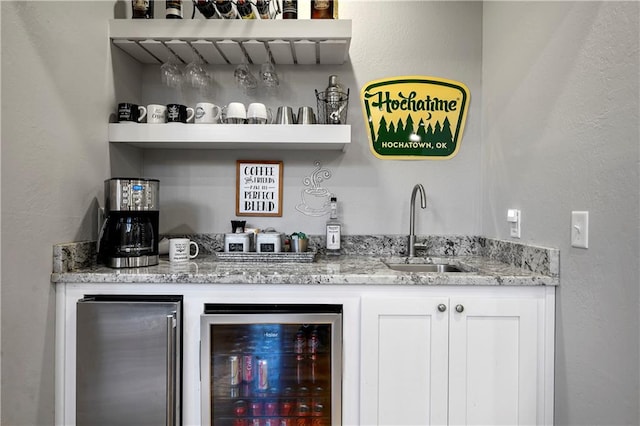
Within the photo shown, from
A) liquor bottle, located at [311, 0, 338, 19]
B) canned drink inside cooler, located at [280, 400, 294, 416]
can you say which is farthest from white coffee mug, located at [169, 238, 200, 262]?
liquor bottle, located at [311, 0, 338, 19]

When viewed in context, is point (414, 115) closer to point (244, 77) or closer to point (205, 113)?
point (244, 77)

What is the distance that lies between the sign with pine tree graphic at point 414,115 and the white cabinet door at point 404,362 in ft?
3.07

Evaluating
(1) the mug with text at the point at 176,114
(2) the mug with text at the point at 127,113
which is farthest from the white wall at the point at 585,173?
(2) the mug with text at the point at 127,113

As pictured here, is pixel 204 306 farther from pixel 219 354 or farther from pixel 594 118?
pixel 594 118

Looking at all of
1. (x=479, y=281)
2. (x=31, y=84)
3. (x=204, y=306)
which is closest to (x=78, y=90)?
(x=31, y=84)

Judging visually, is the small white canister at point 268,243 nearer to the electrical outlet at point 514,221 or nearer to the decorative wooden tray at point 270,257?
the decorative wooden tray at point 270,257

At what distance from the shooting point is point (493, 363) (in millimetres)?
1447

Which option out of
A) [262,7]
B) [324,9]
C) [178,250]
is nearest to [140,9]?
[262,7]

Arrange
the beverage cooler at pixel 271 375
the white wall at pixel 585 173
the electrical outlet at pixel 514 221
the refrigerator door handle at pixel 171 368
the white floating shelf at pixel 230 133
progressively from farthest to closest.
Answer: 1. the white floating shelf at pixel 230 133
2. the electrical outlet at pixel 514 221
3. the beverage cooler at pixel 271 375
4. the refrigerator door handle at pixel 171 368
5. the white wall at pixel 585 173

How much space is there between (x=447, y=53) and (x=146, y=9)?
1.53m

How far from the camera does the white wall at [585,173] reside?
1.07 meters

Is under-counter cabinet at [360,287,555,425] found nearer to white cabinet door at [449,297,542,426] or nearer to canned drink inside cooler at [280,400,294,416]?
white cabinet door at [449,297,542,426]

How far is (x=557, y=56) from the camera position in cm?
139

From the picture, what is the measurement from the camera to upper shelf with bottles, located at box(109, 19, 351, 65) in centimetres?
177
